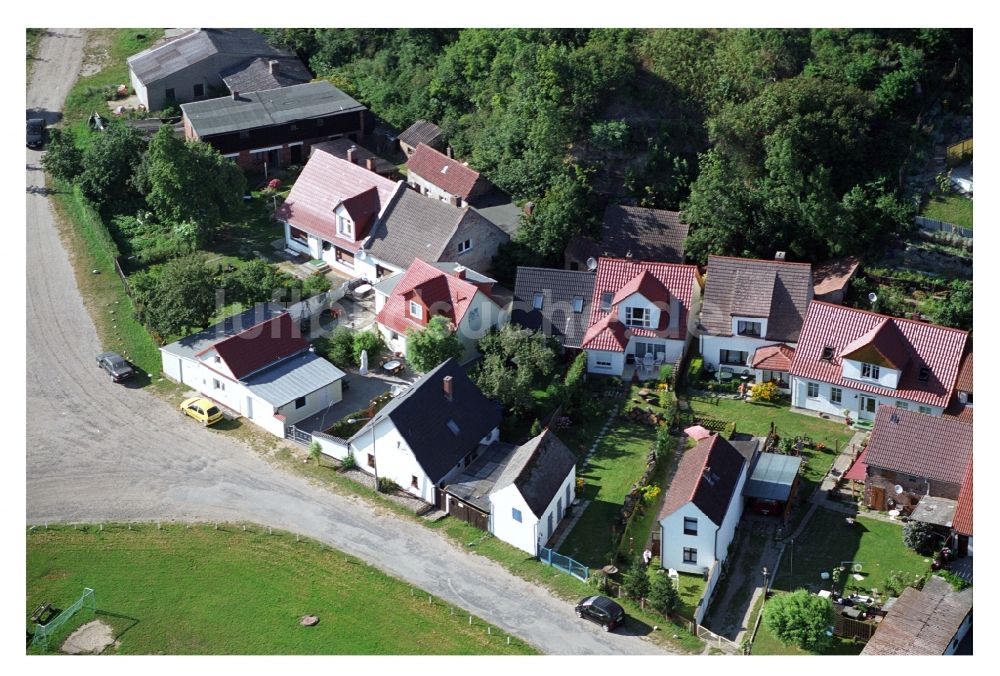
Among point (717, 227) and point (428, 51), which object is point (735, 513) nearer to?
point (717, 227)

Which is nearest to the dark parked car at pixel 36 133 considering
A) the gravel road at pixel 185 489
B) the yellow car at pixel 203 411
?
the gravel road at pixel 185 489

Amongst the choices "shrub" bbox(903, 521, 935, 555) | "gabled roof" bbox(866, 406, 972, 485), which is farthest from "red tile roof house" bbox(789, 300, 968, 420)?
"shrub" bbox(903, 521, 935, 555)

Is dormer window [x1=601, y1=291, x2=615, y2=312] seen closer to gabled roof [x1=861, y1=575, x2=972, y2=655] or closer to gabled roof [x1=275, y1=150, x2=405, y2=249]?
gabled roof [x1=275, y1=150, x2=405, y2=249]

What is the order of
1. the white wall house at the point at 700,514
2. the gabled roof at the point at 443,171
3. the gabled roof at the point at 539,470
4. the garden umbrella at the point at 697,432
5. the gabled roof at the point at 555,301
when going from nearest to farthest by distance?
the white wall house at the point at 700,514
the gabled roof at the point at 539,470
the garden umbrella at the point at 697,432
the gabled roof at the point at 555,301
the gabled roof at the point at 443,171

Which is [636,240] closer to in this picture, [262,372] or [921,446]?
[921,446]

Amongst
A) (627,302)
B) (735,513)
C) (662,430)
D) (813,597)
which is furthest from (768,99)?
(813,597)

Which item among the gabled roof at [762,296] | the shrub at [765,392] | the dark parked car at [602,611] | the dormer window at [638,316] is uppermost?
the gabled roof at [762,296]

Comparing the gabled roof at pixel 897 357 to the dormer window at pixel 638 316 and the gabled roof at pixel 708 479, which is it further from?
the gabled roof at pixel 708 479
